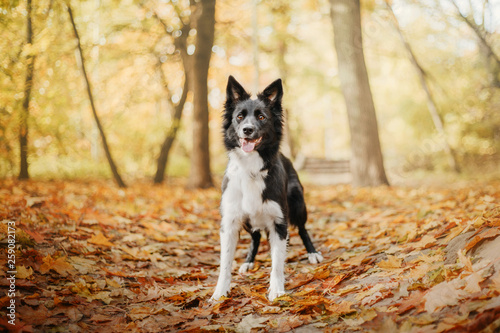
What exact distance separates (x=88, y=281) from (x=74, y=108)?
9.11 m

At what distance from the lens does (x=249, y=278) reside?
4039 mm

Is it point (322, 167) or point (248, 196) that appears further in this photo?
point (322, 167)

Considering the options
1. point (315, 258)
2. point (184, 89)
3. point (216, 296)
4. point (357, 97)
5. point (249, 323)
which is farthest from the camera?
point (184, 89)

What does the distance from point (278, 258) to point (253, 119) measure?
147 centimetres

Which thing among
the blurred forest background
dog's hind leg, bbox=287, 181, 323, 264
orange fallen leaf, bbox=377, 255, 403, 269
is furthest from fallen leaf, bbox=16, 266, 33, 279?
the blurred forest background

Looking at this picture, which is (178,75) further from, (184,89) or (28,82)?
(28,82)

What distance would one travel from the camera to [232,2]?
639 inches

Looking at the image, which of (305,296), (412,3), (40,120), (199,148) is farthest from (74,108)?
(412,3)

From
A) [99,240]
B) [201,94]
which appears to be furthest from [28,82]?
[201,94]

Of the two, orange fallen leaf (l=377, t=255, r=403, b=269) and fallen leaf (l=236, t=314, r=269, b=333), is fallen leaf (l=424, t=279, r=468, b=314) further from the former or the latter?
fallen leaf (l=236, t=314, r=269, b=333)

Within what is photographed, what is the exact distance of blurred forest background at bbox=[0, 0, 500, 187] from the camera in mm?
7637

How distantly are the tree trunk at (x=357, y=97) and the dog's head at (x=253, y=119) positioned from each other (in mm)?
6014

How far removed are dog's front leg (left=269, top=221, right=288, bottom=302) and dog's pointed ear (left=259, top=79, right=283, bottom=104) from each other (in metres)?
1.41

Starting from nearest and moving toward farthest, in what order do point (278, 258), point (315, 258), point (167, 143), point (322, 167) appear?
1. point (278, 258)
2. point (315, 258)
3. point (167, 143)
4. point (322, 167)
